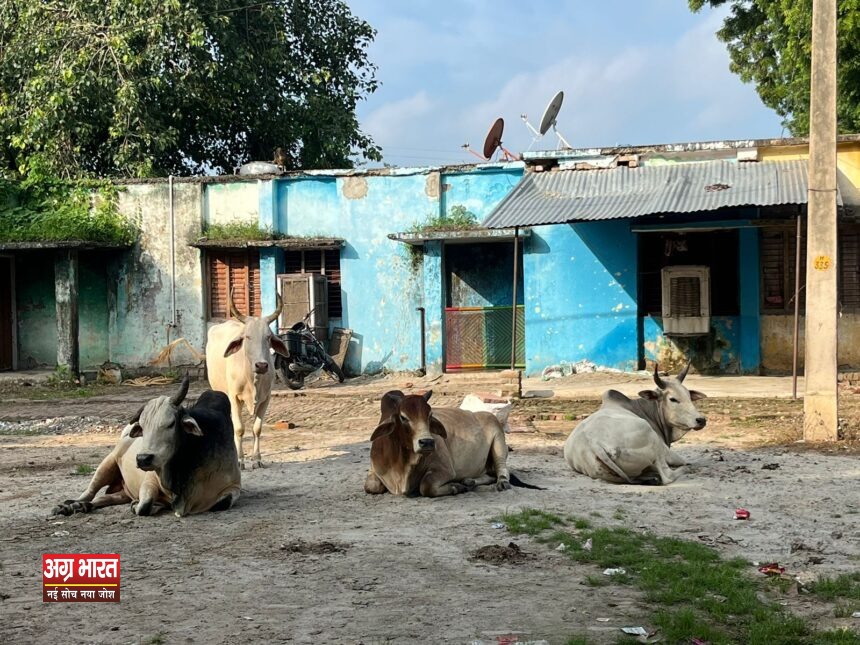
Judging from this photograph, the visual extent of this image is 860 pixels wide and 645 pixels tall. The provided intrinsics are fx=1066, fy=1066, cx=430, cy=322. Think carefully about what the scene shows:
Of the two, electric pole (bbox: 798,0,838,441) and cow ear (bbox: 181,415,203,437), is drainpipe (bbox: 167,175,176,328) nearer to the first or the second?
electric pole (bbox: 798,0,838,441)

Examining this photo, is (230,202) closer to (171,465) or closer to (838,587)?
(171,465)

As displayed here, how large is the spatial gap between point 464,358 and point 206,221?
226 inches

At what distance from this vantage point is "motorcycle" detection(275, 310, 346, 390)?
1828 centimetres

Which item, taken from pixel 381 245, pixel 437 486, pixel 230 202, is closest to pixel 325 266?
pixel 381 245

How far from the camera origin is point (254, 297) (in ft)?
68.4

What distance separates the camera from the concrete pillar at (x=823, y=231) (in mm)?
10266

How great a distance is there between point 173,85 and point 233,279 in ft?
18.8

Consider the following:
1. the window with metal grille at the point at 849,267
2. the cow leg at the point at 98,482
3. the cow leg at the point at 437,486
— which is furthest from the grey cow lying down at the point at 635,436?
the window with metal grille at the point at 849,267

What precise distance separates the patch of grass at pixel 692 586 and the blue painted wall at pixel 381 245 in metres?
12.8

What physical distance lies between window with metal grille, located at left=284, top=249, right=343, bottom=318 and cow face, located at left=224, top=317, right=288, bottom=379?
10.3m

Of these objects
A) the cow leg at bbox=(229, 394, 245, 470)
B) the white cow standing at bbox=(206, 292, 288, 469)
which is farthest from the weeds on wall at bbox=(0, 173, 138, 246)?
the cow leg at bbox=(229, 394, 245, 470)

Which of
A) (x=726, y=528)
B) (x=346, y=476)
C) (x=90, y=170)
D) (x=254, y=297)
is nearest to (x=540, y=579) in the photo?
(x=726, y=528)

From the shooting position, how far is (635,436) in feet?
27.3

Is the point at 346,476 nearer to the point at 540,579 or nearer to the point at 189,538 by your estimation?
the point at 189,538
